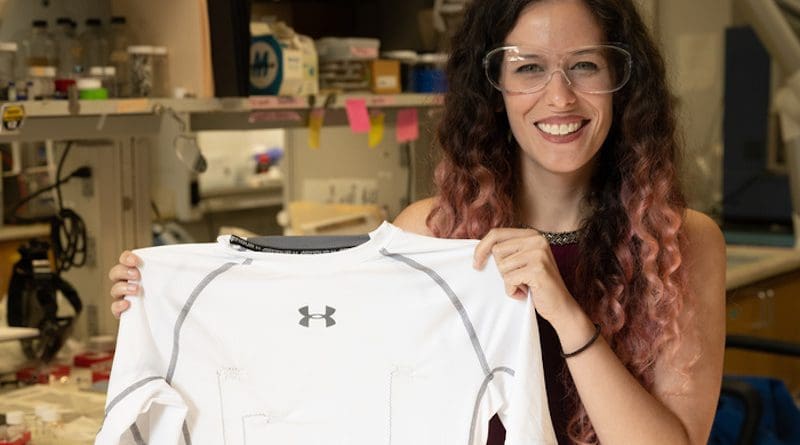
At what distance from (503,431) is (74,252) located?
4.77 ft

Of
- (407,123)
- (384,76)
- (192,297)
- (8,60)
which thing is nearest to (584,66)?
(192,297)

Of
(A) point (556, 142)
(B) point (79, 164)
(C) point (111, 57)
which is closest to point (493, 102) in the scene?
(A) point (556, 142)

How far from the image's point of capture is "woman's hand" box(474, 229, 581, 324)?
1.50 metres

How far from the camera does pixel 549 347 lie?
1708mm

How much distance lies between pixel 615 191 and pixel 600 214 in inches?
1.8

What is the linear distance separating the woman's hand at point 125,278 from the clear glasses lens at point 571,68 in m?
0.64

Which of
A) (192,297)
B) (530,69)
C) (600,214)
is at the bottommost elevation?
(192,297)

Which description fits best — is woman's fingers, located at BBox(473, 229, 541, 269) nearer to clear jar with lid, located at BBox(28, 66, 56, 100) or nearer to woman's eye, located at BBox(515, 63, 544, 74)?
woman's eye, located at BBox(515, 63, 544, 74)

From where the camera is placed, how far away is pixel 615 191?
1.73m

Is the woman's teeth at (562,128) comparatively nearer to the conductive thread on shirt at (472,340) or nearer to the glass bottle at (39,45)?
the conductive thread on shirt at (472,340)

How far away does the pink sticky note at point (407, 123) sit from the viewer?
3.27 m

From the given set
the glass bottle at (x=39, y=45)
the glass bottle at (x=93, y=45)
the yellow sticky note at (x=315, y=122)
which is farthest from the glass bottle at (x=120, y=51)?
the yellow sticky note at (x=315, y=122)

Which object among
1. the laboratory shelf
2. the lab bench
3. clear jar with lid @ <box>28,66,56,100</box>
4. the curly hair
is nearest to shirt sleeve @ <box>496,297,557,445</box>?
the curly hair

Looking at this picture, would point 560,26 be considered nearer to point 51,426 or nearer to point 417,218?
point 417,218
